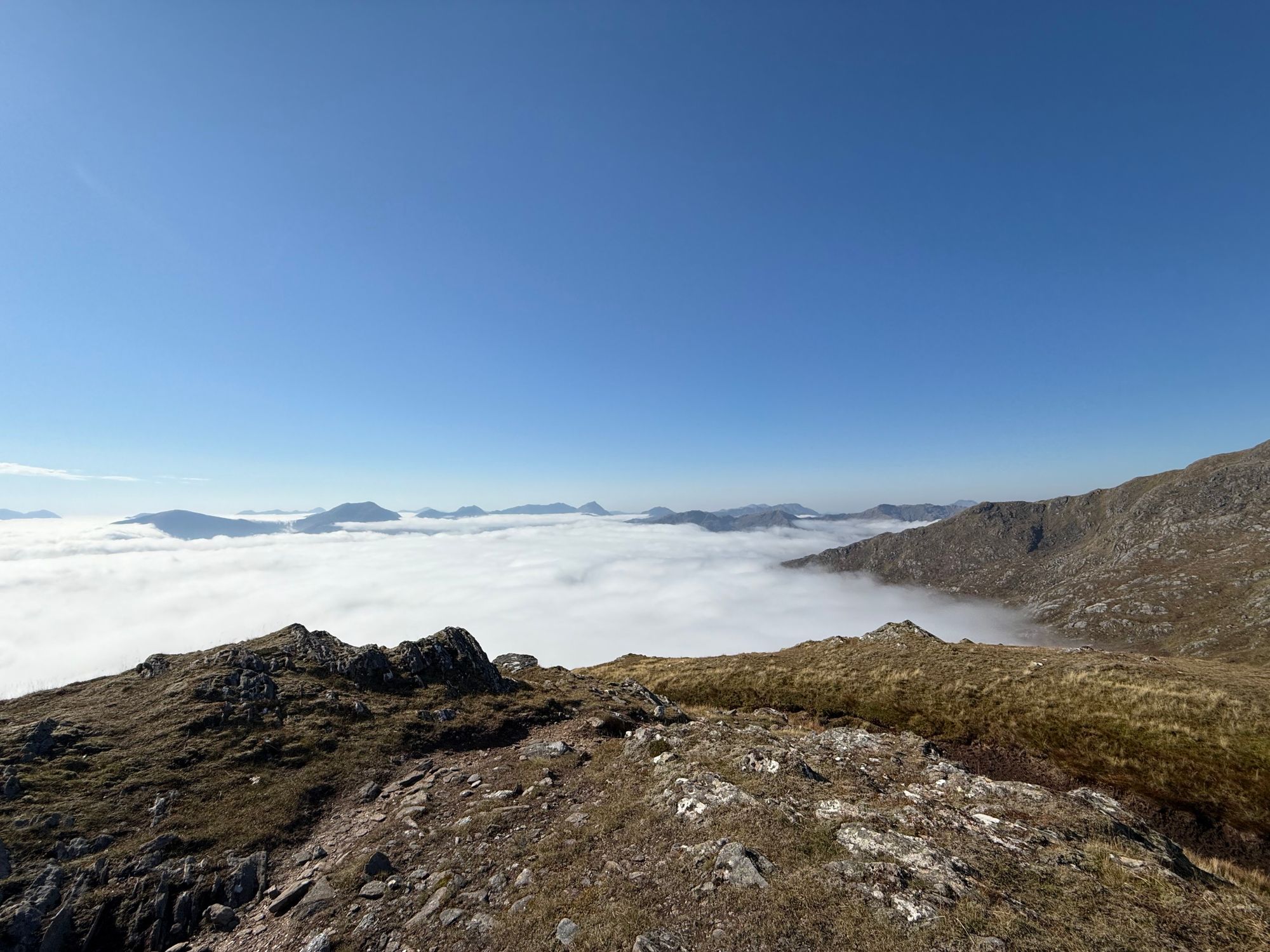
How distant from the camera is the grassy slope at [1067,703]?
20.2m

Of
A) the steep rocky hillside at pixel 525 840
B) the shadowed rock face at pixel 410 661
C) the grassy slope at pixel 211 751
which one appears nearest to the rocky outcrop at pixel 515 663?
the shadowed rock face at pixel 410 661

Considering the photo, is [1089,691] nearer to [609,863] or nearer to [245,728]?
[609,863]

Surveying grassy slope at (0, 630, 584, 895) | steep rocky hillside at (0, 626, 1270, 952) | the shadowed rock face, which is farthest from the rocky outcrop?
steep rocky hillside at (0, 626, 1270, 952)

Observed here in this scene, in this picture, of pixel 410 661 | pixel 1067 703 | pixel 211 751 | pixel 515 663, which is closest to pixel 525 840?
pixel 211 751

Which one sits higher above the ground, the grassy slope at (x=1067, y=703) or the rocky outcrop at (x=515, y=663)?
the grassy slope at (x=1067, y=703)

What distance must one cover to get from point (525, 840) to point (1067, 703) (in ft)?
A: 104

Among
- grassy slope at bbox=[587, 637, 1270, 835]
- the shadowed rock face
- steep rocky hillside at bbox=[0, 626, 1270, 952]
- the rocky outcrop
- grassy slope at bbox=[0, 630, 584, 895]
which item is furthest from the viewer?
the rocky outcrop

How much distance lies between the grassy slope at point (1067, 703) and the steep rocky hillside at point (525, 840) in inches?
60.4

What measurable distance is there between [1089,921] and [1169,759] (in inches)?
815

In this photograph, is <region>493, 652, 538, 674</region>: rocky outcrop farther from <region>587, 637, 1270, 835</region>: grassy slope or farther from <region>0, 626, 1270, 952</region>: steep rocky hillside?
<region>0, 626, 1270, 952</region>: steep rocky hillside

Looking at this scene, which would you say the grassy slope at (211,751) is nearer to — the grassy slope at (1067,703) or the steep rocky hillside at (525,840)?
the steep rocky hillside at (525,840)

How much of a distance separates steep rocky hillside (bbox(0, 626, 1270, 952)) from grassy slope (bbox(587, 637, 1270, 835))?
1.53 metres

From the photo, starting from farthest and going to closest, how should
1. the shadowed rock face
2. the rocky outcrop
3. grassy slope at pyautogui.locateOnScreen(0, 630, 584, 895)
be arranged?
the rocky outcrop
the shadowed rock face
grassy slope at pyautogui.locateOnScreen(0, 630, 584, 895)

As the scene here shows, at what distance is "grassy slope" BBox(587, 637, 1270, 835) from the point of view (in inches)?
797
